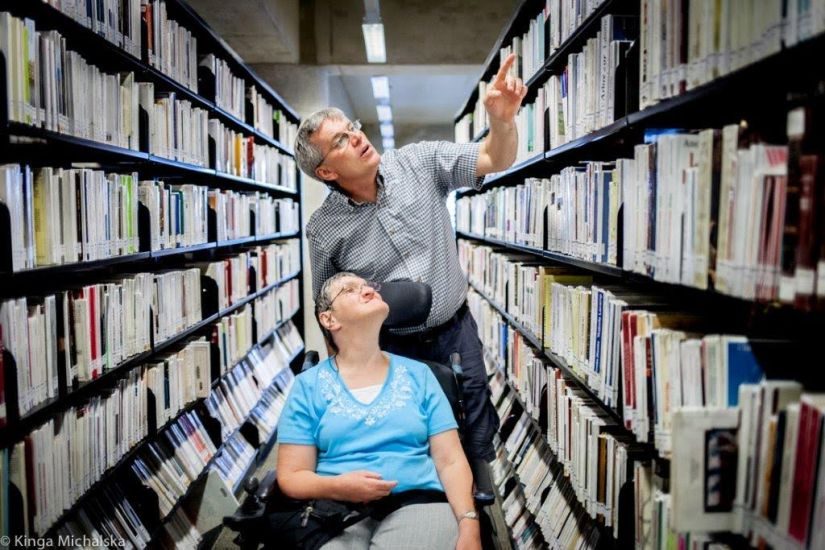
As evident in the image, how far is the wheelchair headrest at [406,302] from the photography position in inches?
85.6

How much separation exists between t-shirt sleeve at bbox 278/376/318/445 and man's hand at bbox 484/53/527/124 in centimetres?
110

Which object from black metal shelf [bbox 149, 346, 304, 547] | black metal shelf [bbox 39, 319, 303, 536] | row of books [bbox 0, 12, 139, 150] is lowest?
black metal shelf [bbox 149, 346, 304, 547]

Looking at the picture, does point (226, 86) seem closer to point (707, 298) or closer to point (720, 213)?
point (707, 298)

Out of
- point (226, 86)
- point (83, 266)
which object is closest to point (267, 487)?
point (83, 266)

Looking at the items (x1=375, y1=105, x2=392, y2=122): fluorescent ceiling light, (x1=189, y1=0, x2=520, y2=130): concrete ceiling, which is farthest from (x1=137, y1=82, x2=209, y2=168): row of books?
(x1=375, y1=105, x2=392, y2=122): fluorescent ceiling light

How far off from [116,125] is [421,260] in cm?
118

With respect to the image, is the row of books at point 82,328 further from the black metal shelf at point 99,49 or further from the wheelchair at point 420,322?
the black metal shelf at point 99,49

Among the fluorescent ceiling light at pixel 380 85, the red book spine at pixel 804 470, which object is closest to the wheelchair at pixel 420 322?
the red book spine at pixel 804 470

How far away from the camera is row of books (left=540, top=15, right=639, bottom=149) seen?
6.12ft

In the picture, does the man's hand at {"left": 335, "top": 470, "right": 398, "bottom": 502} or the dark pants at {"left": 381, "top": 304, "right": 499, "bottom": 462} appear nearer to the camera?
the man's hand at {"left": 335, "top": 470, "right": 398, "bottom": 502}

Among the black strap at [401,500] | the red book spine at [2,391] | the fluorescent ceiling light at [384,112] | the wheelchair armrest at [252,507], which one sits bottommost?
the black strap at [401,500]

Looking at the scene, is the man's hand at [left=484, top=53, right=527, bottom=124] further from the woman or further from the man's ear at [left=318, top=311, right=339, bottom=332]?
the man's ear at [left=318, top=311, right=339, bottom=332]

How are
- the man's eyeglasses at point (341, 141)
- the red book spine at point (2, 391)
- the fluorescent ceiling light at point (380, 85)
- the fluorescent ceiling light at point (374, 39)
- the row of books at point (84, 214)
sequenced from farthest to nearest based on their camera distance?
the fluorescent ceiling light at point (380, 85)
the fluorescent ceiling light at point (374, 39)
the man's eyeglasses at point (341, 141)
the row of books at point (84, 214)
the red book spine at point (2, 391)

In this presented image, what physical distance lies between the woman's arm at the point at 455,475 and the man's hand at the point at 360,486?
0.22 metres
